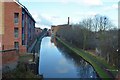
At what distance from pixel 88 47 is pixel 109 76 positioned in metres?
26.4

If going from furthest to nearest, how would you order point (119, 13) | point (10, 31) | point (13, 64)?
point (10, 31) < point (119, 13) < point (13, 64)

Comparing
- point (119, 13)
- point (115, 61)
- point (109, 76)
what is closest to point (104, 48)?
point (115, 61)

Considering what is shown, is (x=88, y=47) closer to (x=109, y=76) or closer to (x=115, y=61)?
(x=115, y=61)

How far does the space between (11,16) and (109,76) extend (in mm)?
15518

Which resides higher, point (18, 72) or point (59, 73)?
point (18, 72)

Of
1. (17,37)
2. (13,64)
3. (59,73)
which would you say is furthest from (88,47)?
(13,64)

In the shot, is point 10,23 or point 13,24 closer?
point 10,23

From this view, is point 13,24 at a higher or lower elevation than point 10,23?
lower

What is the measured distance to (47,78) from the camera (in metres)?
22.1

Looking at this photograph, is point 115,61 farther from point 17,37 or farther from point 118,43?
point 17,37

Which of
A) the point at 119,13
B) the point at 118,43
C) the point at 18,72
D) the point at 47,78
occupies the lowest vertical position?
the point at 47,78

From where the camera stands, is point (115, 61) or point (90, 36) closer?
point (115, 61)

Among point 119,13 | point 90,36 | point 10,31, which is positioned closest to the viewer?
point 119,13

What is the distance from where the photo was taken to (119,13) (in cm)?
2394
